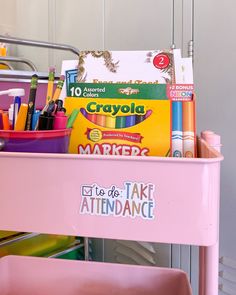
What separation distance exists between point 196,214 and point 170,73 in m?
0.24

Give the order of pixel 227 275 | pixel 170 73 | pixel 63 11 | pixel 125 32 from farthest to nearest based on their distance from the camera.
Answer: pixel 63 11 → pixel 125 32 → pixel 227 275 → pixel 170 73

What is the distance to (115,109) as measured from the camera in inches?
18.6

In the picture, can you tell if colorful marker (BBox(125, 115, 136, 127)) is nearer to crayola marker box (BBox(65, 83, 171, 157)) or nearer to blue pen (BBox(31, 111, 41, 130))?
crayola marker box (BBox(65, 83, 171, 157))

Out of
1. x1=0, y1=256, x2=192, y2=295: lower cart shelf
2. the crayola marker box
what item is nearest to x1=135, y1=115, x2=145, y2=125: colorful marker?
the crayola marker box

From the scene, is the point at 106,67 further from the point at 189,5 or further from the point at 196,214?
the point at 189,5

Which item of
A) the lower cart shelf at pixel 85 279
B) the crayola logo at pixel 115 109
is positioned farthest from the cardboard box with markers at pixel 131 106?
the lower cart shelf at pixel 85 279

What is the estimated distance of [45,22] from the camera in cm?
160

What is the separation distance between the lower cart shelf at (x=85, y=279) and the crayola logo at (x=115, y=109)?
0.30 m

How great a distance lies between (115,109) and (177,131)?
3.6 inches

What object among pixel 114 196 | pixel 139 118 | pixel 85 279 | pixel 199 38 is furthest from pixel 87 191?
pixel 199 38

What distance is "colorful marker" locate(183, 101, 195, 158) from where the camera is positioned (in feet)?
1.48

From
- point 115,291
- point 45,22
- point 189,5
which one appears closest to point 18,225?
point 115,291

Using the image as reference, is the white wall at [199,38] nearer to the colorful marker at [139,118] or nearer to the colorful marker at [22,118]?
the colorful marker at [139,118]

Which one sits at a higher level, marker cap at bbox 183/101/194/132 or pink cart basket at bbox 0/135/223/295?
marker cap at bbox 183/101/194/132
